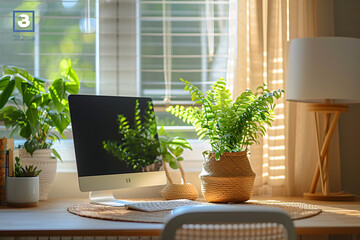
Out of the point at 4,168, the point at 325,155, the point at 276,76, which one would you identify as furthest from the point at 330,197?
the point at 4,168

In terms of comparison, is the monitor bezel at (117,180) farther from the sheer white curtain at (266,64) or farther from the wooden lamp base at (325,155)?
the wooden lamp base at (325,155)

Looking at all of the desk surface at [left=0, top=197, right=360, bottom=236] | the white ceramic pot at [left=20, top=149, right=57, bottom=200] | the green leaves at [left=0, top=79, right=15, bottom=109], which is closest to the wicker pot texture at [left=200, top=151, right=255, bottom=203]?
the desk surface at [left=0, top=197, right=360, bottom=236]

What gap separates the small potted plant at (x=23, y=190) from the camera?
218 centimetres

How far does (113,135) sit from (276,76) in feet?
2.91

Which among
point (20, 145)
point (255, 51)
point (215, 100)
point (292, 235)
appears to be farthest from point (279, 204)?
point (20, 145)

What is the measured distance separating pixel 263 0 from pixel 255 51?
0.26m

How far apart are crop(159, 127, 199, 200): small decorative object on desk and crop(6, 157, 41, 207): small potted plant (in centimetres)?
58

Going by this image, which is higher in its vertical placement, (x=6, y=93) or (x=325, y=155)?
(x=6, y=93)

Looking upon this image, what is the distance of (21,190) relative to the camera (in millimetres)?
2184

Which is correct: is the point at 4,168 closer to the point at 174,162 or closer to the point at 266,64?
the point at 174,162

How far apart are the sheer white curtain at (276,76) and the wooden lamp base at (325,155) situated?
119 millimetres

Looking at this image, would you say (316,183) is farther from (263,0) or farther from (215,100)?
(263,0)

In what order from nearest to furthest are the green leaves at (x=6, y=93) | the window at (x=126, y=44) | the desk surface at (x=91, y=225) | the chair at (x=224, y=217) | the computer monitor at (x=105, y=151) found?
the chair at (x=224, y=217) < the desk surface at (x=91, y=225) < the computer monitor at (x=105, y=151) < the green leaves at (x=6, y=93) < the window at (x=126, y=44)

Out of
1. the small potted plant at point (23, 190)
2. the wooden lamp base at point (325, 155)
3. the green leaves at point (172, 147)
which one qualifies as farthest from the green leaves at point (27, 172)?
the wooden lamp base at point (325, 155)
